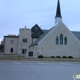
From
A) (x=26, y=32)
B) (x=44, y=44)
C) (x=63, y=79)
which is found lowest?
(x=63, y=79)

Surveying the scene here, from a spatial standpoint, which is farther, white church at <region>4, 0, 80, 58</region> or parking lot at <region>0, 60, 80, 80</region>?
white church at <region>4, 0, 80, 58</region>

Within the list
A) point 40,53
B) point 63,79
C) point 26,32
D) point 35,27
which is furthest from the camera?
point 35,27

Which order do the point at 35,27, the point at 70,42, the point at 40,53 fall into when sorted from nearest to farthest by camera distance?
1. the point at 40,53
2. the point at 70,42
3. the point at 35,27

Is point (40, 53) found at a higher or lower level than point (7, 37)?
lower

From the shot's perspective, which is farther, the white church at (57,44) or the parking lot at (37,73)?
the white church at (57,44)

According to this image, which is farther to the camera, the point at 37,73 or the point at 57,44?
the point at 57,44

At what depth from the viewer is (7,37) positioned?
66875mm

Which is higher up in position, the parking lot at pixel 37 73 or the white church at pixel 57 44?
the white church at pixel 57 44

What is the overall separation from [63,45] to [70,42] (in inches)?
81.6

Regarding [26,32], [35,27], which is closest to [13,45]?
[26,32]

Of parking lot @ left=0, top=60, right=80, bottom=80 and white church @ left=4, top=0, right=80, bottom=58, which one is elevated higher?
white church @ left=4, top=0, right=80, bottom=58

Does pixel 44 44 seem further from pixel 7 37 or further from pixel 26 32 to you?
pixel 7 37

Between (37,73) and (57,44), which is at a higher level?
(57,44)

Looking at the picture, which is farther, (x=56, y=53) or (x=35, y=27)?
A: (x=35, y=27)
